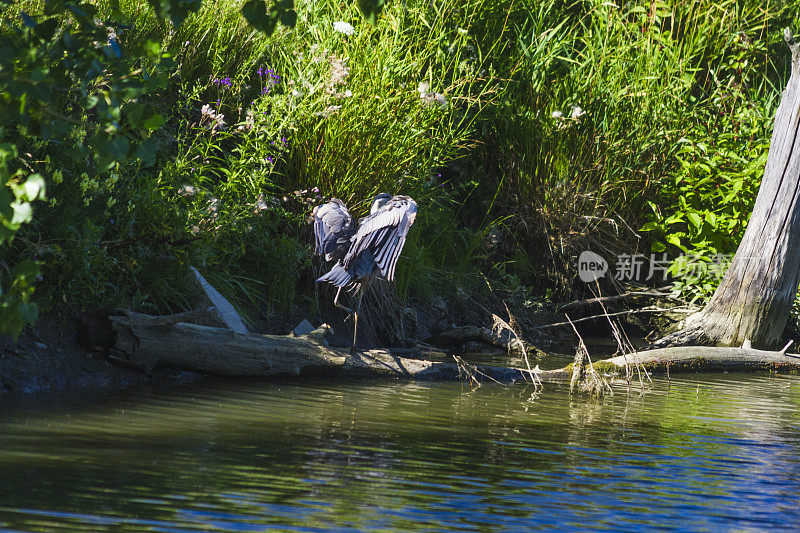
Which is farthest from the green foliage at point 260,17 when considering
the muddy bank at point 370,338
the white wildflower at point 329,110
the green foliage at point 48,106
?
the white wildflower at point 329,110

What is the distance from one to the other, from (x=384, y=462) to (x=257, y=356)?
202 centimetres

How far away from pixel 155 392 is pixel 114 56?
9.11 ft

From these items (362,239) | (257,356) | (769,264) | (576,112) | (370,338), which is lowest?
(257,356)

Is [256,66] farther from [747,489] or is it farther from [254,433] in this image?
[747,489]

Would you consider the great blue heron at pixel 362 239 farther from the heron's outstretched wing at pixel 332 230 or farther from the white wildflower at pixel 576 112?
the white wildflower at pixel 576 112

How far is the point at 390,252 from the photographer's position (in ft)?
19.1

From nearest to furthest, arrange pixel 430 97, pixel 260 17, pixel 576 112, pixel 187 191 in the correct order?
1. pixel 260 17
2. pixel 187 191
3. pixel 430 97
4. pixel 576 112

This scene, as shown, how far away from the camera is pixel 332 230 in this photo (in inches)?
236

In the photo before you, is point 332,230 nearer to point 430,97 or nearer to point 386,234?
point 386,234

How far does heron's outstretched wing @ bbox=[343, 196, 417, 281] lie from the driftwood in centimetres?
56

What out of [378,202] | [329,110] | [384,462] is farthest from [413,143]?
[384,462]

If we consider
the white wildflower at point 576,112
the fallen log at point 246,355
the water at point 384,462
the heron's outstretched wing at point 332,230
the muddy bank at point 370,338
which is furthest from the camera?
the white wildflower at point 576,112

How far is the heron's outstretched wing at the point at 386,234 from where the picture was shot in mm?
5762

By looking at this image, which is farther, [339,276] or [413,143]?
[413,143]
